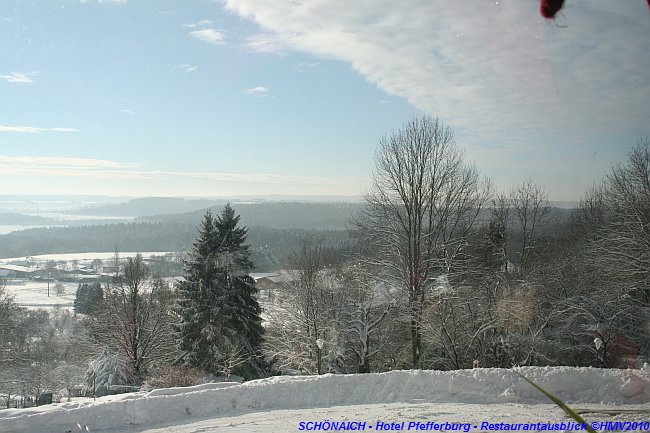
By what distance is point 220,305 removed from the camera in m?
23.9

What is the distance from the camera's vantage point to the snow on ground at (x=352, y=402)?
8820 millimetres

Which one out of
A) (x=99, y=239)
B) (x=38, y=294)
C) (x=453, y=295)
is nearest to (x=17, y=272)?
(x=38, y=294)

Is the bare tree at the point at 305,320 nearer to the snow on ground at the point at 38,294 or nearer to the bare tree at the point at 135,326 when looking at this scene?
the bare tree at the point at 135,326

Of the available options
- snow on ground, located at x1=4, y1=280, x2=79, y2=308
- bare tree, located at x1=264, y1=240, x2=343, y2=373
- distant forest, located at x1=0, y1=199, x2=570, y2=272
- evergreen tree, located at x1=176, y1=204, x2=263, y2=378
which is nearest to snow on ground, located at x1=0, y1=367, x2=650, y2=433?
bare tree, located at x1=264, y1=240, x2=343, y2=373

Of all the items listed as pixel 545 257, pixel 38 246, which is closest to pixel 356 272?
pixel 545 257

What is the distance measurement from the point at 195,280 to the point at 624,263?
868 inches

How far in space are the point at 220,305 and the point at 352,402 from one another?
1464 centimetres

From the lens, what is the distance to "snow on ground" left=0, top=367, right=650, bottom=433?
8820mm

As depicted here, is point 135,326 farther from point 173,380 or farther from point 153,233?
point 153,233

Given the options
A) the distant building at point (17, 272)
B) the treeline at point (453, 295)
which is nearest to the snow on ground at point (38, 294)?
the distant building at point (17, 272)

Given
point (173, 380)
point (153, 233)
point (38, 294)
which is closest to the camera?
point (173, 380)

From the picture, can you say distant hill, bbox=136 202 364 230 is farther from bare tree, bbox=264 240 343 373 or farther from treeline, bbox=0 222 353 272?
bare tree, bbox=264 240 343 373

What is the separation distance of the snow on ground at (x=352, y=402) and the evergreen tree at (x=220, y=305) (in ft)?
38.3

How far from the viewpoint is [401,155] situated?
1888 cm
